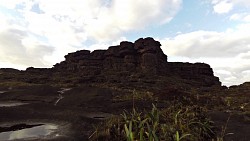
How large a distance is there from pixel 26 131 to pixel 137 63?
83995 millimetres

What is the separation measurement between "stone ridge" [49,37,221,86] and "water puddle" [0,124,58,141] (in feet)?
249

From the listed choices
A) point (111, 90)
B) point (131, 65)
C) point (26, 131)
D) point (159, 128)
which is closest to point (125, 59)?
point (131, 65)

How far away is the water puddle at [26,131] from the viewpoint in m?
14.5

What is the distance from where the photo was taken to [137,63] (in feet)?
326

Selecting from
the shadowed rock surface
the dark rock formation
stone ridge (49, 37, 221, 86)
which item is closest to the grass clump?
the shadowed rock surface

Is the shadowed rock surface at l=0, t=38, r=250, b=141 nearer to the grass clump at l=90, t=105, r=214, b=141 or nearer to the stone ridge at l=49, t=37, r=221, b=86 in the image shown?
the stone ridge at l=49, t=37, r=221, b=86

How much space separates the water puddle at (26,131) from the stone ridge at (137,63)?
75768mm

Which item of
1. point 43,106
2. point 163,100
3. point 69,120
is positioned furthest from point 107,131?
point 163,100

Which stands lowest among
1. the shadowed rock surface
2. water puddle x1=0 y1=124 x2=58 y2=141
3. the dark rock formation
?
water puddle x1=0 y1=124 x2=58 y2=141

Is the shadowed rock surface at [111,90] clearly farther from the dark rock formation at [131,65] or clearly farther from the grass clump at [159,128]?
the grass clump at [159,128]

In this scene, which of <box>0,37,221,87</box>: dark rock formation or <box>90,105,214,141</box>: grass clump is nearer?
<box>90,105,214,141</box>: grass clump

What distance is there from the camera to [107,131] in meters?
13.8

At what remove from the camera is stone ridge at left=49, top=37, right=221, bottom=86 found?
318 ft

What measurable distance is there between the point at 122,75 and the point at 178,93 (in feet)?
163
